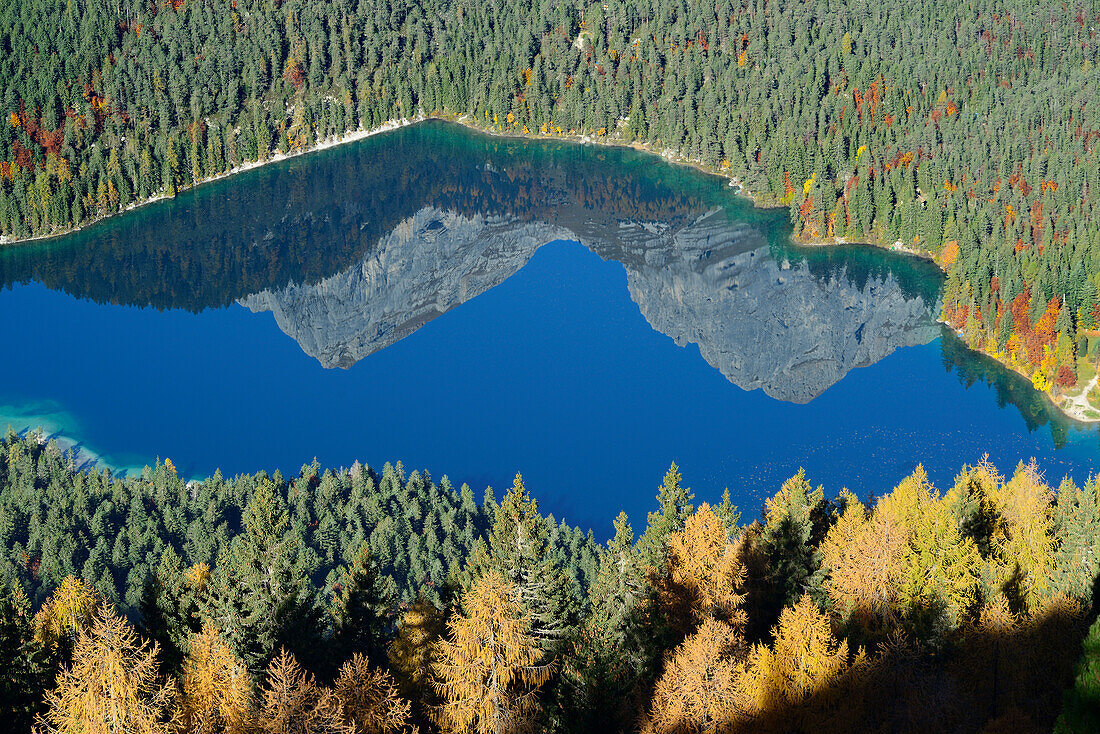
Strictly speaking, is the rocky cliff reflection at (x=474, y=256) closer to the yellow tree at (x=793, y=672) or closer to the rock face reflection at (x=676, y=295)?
the rock face reflection at (x=676, y=295)

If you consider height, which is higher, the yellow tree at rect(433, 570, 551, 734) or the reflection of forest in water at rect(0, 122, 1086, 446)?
the yellow tree at rect(433, 570, 551, 734)

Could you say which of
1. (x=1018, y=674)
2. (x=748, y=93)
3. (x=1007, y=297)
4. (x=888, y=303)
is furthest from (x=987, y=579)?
(x=748, y=93)

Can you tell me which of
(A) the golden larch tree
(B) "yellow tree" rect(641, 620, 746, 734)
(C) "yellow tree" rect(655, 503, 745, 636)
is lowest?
(A) the golden larch tree

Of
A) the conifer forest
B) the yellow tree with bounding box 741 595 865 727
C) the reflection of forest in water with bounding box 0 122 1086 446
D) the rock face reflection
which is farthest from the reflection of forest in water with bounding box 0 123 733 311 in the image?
the yellow tree with bounding box 741 595 865 727

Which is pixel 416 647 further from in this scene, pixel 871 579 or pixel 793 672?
pixel 871 579


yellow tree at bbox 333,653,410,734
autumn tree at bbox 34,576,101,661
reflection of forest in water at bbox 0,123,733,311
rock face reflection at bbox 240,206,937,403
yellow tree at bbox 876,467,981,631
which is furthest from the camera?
reflection of forest in water at bbox 0,123,733,311

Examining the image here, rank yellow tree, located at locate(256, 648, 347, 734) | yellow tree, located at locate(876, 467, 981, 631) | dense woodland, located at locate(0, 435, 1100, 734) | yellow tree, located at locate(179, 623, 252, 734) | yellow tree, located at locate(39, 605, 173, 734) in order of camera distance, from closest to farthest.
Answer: yellow tree, located at locate(256, 648, 347, 734)
yellow tree, located at locate(39, 605, 173, 734)
yellow tree, located at locate(179, 623, 252, 734)
dense woodland, located at locate(0, 435, 1100, 734)
yellow tree, located at locate(876, 467, 981, 631)

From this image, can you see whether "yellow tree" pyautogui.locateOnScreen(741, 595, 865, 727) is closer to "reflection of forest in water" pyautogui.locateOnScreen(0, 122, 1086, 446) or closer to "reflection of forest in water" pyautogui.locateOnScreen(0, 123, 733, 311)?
"reflection of forest in water" pyautogui.locateOnScreen(0, 122, 1086, 446)

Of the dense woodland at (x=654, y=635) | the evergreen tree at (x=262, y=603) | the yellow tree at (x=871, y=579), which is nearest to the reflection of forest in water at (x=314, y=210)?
the dense woodland at (x=654, y=635)
